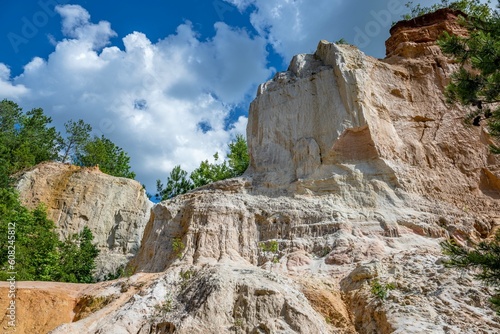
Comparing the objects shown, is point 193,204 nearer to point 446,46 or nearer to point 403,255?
point 403,255

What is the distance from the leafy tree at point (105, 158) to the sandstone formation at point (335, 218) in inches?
1022

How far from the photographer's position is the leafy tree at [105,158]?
40781mm

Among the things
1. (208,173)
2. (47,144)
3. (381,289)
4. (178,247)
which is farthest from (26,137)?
(381,289)

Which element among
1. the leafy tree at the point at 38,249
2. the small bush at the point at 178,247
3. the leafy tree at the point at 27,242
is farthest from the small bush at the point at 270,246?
the leafy tree at the point at 27,242

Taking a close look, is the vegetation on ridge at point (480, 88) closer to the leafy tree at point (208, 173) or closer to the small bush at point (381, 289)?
the small bush at point (381, 289)

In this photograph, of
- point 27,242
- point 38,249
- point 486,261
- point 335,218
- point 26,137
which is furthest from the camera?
point 26,137

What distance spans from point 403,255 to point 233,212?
563cm

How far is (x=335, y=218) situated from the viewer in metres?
14.1

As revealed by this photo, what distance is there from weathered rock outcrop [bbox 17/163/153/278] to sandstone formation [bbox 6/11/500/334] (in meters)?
14.3

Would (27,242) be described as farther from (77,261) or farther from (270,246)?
(270,246)

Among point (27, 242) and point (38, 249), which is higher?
point (27, 242)

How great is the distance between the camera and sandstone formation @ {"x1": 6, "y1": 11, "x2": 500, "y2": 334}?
9.27 meters

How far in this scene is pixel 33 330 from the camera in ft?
40.0

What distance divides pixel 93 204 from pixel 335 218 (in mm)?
21546
